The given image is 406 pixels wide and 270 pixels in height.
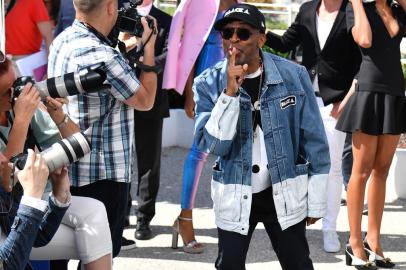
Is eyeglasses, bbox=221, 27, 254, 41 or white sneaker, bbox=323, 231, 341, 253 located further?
white sneaker, bbox=323, 231, 341, 253

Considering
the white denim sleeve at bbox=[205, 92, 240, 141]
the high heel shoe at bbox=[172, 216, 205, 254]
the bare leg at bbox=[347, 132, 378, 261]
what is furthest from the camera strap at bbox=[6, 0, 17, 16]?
the white denim sleeve at bbox=[205, 92, 240, 141]

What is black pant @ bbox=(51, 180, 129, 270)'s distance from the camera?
14.5ft

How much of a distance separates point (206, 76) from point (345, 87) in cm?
190

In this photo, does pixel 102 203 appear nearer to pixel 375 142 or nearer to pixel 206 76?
pixel 206 76

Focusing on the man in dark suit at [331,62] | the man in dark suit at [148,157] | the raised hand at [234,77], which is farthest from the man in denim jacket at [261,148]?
the man in dark suit at [148,157]

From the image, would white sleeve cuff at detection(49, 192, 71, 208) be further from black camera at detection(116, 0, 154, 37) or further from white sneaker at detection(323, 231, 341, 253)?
white sneaker at detection(323, 231, 341, 253)

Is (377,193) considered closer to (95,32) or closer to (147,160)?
(147,160)

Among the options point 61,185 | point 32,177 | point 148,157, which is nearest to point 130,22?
point 61,185

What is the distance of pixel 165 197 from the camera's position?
7.20 metres

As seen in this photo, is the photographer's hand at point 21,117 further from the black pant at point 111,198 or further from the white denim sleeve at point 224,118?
the white denim sleeve at point 224,118

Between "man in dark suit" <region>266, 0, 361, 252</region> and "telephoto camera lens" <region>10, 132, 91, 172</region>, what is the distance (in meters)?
2.59

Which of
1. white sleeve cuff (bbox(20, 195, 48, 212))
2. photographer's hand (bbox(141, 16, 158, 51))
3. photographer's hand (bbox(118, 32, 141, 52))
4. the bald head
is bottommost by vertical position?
white sleeve cuff (bbox(20, 195, 48, 212))

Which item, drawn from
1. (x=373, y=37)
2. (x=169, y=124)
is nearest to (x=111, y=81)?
(x=373, y=37)

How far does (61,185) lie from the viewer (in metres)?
3.69
